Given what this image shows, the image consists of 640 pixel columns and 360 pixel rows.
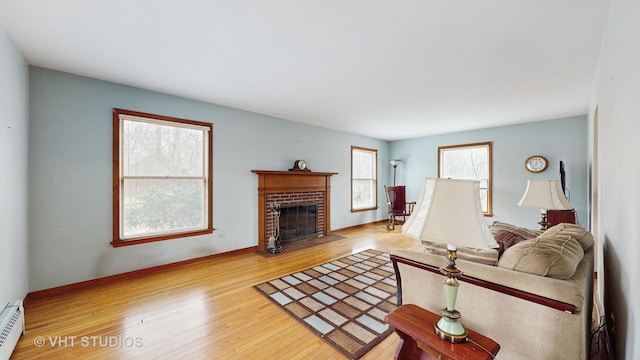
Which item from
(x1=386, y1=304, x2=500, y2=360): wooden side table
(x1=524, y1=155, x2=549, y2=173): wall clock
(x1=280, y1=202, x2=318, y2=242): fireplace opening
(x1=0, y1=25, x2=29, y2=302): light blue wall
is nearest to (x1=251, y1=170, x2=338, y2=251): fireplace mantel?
(x1=280, y1=202, x2=318, y2=242): fireplace opening

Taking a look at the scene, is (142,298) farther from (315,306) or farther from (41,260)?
(315,306)

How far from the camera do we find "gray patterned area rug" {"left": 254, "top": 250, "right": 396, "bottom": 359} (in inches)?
80.5

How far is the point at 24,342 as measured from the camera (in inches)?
77.8

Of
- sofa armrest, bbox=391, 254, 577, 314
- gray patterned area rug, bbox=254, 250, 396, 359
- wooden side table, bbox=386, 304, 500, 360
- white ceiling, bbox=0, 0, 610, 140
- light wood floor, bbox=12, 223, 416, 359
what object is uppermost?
white ceiling, bbox=0, 0, 610, 140

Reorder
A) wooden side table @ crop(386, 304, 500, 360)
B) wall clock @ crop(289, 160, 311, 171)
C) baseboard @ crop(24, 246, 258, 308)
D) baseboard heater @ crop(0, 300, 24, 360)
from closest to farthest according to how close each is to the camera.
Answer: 1. wooden side table @ crop(386, 304, 500, 360)
2. baseboard heater @ crop(0, 300, 24, 360)
3. baseboard @ crop(24, 246, 258, 308)
4. wall clock @ crop(289, 160, 311, 171)

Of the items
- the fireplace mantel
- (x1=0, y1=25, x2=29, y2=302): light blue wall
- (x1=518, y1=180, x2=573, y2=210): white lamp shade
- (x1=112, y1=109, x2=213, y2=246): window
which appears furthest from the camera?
the fireplace mantel

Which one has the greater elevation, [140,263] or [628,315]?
[628,315]

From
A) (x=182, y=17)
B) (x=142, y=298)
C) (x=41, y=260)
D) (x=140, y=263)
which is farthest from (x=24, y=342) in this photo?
(x=182, y=17)

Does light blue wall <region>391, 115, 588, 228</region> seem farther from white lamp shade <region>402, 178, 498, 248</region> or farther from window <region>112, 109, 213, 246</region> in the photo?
window <region>112, 109, 213, 246</region>

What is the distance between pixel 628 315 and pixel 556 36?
210 centimetres

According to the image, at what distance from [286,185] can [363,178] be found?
2.68 m

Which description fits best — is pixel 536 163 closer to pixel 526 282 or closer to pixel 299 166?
pixel 299 166

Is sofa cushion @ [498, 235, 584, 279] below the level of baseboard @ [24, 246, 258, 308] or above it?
above

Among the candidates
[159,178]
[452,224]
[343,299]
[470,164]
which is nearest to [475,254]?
[452,224]
